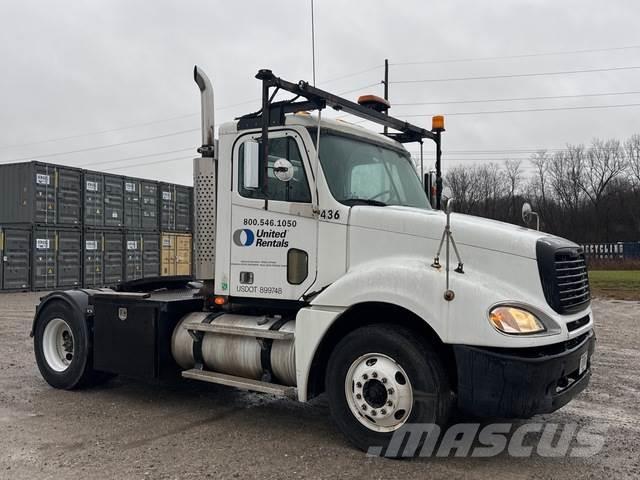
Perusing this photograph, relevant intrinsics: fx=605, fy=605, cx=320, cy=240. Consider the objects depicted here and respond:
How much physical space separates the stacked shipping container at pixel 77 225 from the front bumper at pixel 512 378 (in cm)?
1775

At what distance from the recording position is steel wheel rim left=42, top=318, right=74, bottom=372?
7.29 m

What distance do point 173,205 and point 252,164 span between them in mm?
19229

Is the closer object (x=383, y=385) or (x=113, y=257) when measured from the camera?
(x=383, y=385)

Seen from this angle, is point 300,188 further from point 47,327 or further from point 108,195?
point 108,195

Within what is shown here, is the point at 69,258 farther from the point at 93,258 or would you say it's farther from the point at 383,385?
the point at 383,385

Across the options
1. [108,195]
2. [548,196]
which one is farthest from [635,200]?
[108,195]

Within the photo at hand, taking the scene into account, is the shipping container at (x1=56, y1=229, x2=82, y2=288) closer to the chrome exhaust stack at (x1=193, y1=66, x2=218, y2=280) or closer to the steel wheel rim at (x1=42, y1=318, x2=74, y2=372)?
the steel wheel rim at (x1=42, y1=318, x2=74, y2=372)

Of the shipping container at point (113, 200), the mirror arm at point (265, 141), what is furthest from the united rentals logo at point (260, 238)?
the shipping container at point (113, 200)

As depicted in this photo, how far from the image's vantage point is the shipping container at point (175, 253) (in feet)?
77.3

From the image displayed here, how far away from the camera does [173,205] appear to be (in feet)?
77.8

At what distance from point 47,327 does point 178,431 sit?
2.85m

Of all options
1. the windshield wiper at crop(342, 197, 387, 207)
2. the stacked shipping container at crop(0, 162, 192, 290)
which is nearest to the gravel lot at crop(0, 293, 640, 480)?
the windshield wiper at crop(342, 197, 387, 207)

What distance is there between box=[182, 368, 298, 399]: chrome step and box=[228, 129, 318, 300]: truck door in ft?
2.56

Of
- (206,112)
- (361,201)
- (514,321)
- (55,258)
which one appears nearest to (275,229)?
(361,201)
